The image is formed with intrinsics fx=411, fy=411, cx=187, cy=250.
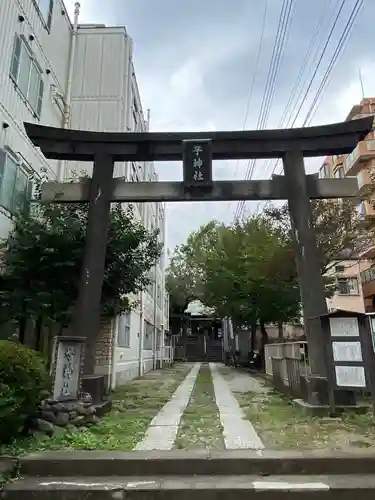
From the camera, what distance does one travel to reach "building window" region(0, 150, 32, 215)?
8.40m

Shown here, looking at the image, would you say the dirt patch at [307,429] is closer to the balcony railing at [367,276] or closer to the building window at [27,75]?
the building window at [27,75]

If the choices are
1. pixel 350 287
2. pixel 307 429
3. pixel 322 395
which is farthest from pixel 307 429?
pixel 350 287

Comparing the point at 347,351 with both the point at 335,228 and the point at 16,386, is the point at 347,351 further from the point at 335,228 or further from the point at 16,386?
the point at 335,228

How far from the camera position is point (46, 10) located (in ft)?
36.1

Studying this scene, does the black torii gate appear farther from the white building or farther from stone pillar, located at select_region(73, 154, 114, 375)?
the white building

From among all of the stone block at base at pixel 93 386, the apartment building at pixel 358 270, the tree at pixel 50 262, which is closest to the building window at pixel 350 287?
the apartment building at pixel 358 270

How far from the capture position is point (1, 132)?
8406 mm

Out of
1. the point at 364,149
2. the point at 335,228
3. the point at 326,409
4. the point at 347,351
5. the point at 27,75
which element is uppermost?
the point at 364,149

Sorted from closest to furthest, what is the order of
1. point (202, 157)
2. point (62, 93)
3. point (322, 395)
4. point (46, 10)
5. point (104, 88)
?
1. point (322, 395)
2. point (202, 157)
3. point (46, 10)
4. point (62, 93)
5. point (104, 88)

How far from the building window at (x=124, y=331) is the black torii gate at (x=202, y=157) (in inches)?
207

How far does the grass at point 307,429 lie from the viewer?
4.79m

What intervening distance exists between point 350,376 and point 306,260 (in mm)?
2214

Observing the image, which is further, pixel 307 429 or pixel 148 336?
pixel 148 336

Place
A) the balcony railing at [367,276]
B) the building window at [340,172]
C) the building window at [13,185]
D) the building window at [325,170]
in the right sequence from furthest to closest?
the building window at [325,170], the building window at [340,172], the balcony railing at [367,276], the building window at [13,185]
